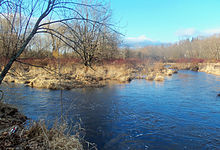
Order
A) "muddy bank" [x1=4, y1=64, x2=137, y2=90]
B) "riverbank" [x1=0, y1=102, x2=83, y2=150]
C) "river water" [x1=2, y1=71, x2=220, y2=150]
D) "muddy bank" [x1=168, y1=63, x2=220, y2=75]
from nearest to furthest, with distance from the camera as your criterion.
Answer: "riverbank" [x1=0, y1=102, x2=83, y2=150], "river water" [x1=2, y1=71, x2=220, y2=150], "muddy bank" [x1=4, y1=64, x2=137, y2=90], "muddy bank" [x1=168, y1=63, x2=220, y2=75]

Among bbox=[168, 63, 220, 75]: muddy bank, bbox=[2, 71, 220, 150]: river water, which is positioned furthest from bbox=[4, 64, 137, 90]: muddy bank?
bbox=[168, 63, 220, 75]: muddy bank

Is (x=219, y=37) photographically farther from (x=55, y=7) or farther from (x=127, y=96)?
(x=55, y=7)

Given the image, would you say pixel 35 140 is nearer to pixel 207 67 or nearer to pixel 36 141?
pixel 36 141

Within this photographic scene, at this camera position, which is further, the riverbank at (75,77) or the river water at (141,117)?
the riverbank at (75,77)

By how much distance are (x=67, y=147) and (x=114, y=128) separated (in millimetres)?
3157

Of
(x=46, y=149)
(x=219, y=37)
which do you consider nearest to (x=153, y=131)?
(x=46, y=149)

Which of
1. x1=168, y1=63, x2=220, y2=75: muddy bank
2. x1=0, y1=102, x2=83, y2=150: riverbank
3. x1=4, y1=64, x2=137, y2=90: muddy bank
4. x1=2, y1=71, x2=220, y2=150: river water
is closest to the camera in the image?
x1=0, y1=102, x2=83, y2=150: riverbank

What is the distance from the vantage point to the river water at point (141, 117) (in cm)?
541

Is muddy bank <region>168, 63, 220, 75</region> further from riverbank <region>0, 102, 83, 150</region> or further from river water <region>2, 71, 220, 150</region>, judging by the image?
riverbank <region>0, 102, 83, 150</region>

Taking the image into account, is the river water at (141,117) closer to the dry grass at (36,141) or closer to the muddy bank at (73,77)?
the dry grass at (36,141)

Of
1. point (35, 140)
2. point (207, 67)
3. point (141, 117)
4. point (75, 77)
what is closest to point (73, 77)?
point (75, 77)

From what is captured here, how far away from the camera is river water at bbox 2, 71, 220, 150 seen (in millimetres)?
5412

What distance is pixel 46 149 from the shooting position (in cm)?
325

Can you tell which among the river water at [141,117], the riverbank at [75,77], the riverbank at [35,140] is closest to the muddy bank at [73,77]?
the riverbank at [75,77]
